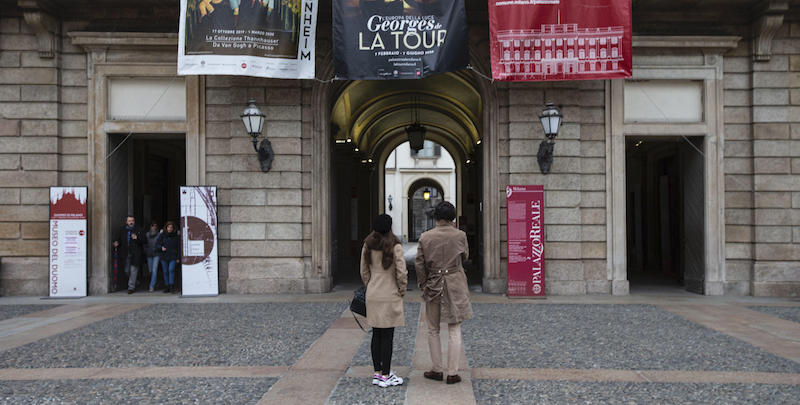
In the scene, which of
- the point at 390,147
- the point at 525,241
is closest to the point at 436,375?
the point at 525,241

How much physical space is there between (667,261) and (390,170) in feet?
85.6

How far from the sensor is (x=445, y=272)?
4883 millimetres

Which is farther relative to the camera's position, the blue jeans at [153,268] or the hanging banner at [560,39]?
the blue jeans at [153,268]

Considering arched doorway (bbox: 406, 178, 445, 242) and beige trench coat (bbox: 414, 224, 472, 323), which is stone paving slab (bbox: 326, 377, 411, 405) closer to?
beige trench coat (bbox: 414, 224, 472, 323)

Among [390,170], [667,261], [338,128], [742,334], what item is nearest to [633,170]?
[667,261]

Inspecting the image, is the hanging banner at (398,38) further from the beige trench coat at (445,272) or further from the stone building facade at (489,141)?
the beige trench coat at (445,272)

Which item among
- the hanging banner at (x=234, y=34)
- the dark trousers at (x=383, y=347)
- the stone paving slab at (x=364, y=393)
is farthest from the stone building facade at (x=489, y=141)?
the dark trousers at (x=383, y=347)

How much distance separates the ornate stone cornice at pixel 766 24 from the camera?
406 inches

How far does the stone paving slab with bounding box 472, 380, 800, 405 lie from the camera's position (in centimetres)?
454

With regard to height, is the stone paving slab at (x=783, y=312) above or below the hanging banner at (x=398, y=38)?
below

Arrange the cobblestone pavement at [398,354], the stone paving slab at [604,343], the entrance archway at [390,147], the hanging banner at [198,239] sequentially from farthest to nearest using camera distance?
the entrance archway at [390,147] → the hanging banner at [198,239] → the stone paving slab at [604,343] → the cobblestone pavement at [398,354]

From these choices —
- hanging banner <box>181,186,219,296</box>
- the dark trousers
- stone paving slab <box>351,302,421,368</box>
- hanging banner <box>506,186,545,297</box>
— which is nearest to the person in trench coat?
the dark trousers

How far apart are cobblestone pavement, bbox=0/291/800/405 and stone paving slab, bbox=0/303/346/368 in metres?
0.02

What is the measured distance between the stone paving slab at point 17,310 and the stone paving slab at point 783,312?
40.8ft
